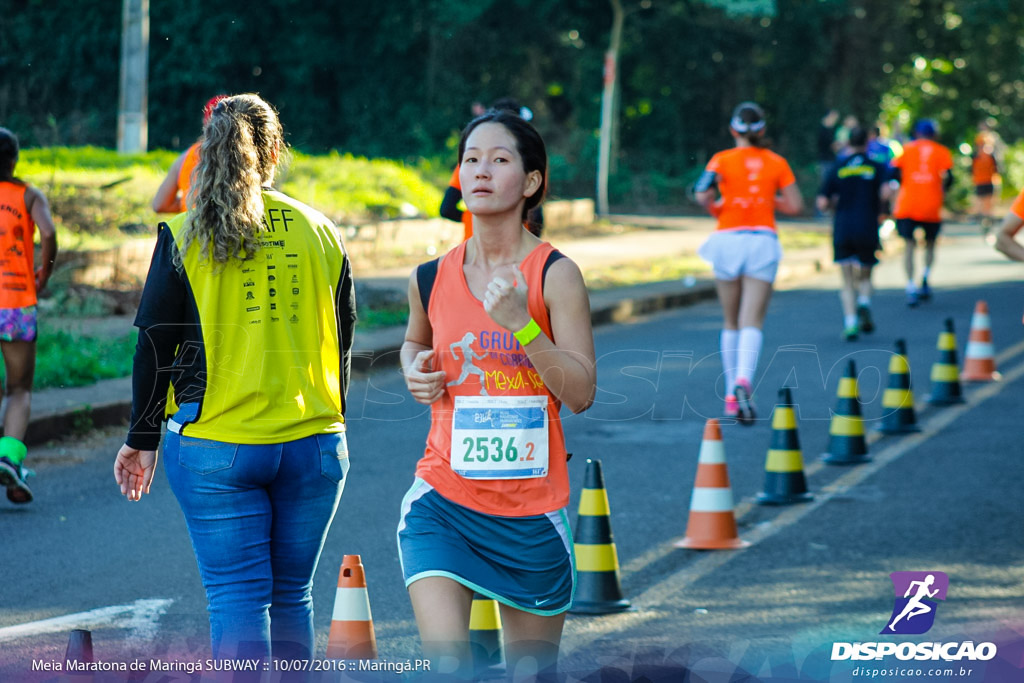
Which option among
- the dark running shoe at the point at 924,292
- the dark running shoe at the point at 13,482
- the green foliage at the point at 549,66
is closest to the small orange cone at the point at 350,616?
the dark running shoe at the point at 13,482

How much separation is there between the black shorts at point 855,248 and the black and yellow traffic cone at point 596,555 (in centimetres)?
894

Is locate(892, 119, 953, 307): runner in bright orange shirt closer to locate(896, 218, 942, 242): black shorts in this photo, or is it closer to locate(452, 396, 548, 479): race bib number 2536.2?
locate(896, 218, 942, 242): black shorts

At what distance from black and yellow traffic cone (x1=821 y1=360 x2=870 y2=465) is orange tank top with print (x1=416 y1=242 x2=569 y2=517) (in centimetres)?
536

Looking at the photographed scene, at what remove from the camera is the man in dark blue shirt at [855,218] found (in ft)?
45.7

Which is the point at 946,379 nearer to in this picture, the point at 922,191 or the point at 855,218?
the point at 855,218

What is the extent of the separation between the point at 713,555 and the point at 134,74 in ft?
43.7

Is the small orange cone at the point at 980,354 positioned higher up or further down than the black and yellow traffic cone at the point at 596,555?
higher up

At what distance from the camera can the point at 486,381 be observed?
3605 millimetres

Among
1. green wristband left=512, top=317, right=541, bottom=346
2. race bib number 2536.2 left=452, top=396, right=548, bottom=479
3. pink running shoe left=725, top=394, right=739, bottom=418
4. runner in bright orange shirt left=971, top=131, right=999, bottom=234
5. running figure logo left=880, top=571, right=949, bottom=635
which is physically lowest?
running figure logo left=880, top=571, right=949, bottom=635

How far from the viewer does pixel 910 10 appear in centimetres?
3594

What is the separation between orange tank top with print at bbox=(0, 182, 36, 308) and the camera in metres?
7.12

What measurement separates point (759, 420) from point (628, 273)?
355 inches

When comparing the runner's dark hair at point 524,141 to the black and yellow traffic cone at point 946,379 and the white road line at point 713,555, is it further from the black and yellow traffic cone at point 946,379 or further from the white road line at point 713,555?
the black and yellow traffic cone at point 946,379

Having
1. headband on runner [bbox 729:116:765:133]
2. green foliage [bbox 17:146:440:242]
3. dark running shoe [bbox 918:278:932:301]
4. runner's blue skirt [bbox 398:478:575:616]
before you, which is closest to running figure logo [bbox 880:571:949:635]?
runner's blue skirt [bbox 398:478:575:616]
